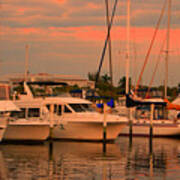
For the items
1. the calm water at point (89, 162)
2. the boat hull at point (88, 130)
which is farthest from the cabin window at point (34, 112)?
the calm water at point (89, 162)

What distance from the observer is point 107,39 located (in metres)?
52.2

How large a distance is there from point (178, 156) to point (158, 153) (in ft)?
6.82

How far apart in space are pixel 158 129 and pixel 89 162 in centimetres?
1979

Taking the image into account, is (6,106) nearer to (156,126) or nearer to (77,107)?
(77,107)

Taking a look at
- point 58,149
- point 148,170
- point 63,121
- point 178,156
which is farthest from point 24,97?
point 148,170

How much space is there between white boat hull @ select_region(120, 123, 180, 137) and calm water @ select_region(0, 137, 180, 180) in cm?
642

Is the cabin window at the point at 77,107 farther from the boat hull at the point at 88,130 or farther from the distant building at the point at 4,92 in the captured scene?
the distant building at the point at 4,92

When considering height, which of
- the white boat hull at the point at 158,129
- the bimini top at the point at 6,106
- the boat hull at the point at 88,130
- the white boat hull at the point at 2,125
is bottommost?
the white boat hull at the point at 158,129

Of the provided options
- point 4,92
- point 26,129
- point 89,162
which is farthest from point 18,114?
point 89,162

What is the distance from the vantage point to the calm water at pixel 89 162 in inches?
1003

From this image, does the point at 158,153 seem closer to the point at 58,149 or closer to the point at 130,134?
the point at 58,149

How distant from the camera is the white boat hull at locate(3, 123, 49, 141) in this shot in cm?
3901

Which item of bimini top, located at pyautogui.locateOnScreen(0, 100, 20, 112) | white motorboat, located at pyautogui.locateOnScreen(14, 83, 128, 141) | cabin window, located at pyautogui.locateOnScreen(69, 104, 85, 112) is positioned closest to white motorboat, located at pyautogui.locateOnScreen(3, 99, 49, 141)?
white motorboat, located at pyautogui.locateOnScreen(14, 83, 128, 141)

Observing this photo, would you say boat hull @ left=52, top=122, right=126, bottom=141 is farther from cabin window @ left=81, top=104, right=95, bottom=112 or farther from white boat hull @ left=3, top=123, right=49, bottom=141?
white boat hull @ left=3, top=123, right=49, bottom=141
